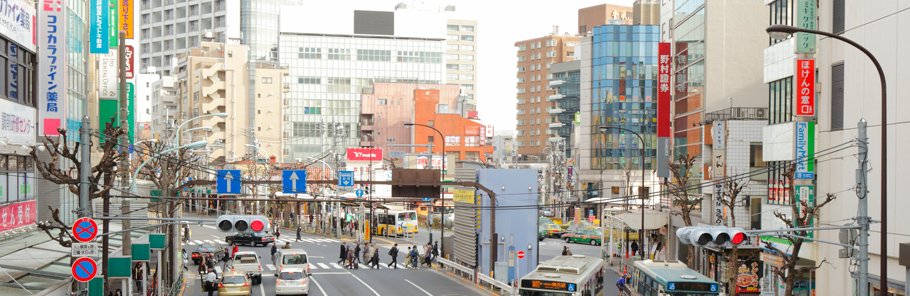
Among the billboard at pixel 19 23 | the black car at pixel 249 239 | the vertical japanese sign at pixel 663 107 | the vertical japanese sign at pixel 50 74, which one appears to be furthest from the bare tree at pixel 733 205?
the black car at pixel 249 239

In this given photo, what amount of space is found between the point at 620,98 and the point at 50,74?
8112cm

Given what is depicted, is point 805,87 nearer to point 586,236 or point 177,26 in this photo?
point 586,236

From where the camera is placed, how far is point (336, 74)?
147250 millimetres

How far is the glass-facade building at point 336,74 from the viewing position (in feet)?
475

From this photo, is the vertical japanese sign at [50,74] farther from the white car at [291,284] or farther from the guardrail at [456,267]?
the guardrail at [456,267]

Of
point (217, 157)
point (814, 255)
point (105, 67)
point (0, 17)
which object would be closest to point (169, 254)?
point (105, 67)

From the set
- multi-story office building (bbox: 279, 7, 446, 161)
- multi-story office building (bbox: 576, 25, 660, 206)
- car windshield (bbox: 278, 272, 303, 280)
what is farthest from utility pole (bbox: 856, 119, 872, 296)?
multi-story office building (bbox: 279, 7, 446, 161)

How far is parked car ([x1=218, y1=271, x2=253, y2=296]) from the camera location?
36250 millimetres

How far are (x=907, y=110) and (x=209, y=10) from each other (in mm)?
148677

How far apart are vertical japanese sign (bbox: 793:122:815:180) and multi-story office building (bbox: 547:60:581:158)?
125184mm

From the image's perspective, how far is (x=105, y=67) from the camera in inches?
1709

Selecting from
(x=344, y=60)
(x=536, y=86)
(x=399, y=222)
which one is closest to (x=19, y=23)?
(x=399, y=222)

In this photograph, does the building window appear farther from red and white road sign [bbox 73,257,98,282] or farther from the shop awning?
red and white road sign [bbox 73,257,98,282]

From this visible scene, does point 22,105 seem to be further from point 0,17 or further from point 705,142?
point 705,142
